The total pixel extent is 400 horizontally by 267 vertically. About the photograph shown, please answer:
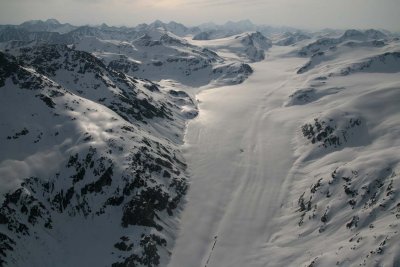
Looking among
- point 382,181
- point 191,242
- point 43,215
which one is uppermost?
point 382,181

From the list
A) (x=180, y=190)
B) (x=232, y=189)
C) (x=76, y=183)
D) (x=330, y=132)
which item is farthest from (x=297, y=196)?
(x=76, y=183)

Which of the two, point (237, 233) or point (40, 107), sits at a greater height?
point (40, 107)

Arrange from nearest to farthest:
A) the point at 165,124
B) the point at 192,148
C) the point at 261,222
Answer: the point at 261,222, the point at 192,148, the point at 165,124

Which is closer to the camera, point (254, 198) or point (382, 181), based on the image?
point (382, 181)

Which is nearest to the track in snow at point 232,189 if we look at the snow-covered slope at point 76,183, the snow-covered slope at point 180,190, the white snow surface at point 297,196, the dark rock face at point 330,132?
the white snow surface at point 297,196

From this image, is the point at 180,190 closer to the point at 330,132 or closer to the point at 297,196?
the point at 297,196

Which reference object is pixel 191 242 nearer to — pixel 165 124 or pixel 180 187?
pixel 180 187

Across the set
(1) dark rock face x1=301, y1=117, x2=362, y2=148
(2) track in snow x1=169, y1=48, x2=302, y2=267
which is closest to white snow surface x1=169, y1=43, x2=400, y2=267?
(2) track in snow x1=169, y1=48, x2=302, y2=267

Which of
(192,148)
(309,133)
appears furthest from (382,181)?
(192,148)

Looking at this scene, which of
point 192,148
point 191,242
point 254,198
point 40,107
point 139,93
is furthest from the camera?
point 139,93
